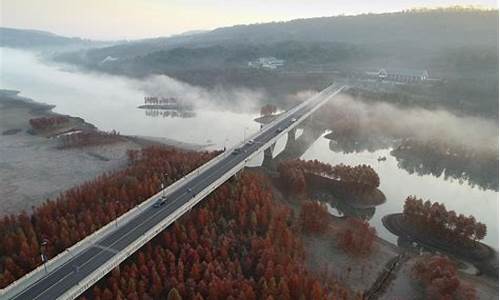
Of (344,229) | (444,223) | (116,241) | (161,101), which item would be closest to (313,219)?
(344,229)

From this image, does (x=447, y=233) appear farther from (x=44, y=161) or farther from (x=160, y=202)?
(x=44, y=161)

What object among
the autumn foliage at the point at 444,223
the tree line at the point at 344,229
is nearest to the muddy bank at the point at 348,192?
the tree line at the point at 344,229

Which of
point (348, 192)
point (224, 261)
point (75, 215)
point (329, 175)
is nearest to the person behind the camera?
point (224, 261)

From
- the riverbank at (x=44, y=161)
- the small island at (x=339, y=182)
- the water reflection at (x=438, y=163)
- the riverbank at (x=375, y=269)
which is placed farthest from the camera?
the water reflection at (x=438, y=163)

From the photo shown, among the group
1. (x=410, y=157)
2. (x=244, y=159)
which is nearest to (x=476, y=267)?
(x=244, y=159)

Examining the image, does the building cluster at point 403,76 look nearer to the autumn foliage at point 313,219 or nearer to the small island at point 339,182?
the small island at point 339,182

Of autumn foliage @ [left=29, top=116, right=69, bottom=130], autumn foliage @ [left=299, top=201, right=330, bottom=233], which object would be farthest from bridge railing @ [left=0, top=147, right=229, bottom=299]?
autumn foliage @ [left=29, top=116, right=69, bottom=130]

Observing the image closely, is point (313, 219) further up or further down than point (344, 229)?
further up
